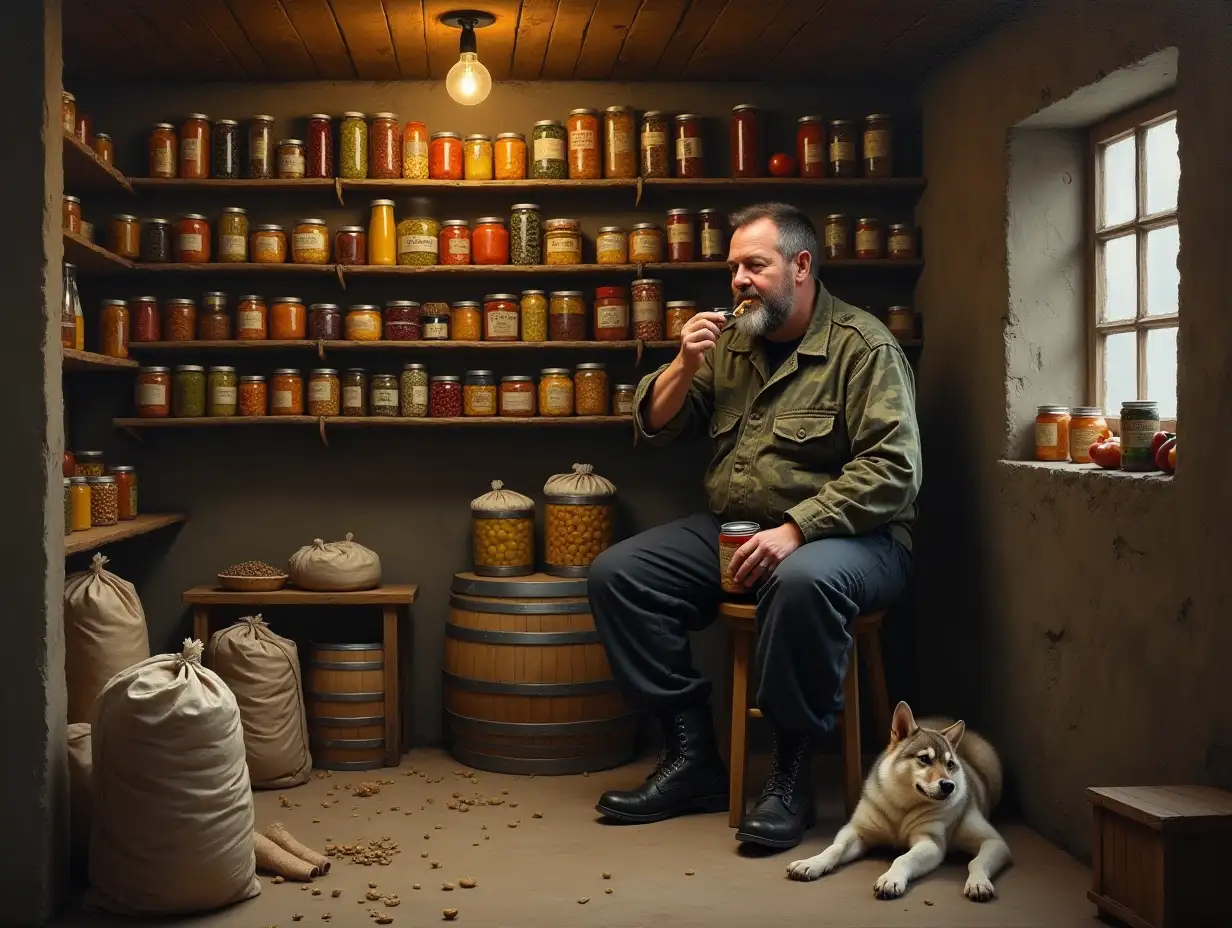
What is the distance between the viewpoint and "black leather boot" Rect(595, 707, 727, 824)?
11.0 ft

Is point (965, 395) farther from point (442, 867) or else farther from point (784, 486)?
point (442, 867)

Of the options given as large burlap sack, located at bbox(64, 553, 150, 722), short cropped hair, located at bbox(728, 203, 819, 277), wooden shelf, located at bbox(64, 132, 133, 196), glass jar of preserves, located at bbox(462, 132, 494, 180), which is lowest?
large burlap sack, located at bbox(64, 553, 150, 722)

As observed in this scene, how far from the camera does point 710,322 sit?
349 centimetres

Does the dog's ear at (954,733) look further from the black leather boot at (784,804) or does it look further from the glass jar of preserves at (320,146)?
the glass jar of preserves at (320,146)

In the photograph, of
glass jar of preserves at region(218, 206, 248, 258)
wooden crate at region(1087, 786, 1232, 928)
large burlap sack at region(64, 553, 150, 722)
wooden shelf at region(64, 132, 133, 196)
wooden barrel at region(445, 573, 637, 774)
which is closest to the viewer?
wooden crate at region(1087, 786, 1232, 928)

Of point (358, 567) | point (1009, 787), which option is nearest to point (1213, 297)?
point (1009, 787)

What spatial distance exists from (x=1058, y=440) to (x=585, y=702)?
1569 millimetres

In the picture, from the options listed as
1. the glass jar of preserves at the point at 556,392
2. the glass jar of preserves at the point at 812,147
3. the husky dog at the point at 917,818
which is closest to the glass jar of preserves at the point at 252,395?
the glass jar of preserves at the point at 556,392

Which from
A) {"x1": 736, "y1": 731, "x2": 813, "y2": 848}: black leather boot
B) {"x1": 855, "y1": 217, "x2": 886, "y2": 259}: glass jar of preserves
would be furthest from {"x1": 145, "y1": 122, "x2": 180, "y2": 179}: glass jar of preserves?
{"x1": 736, "y1": 731, "x2": 813, "y2": 848}: black leather boot

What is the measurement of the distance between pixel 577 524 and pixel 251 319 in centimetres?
123

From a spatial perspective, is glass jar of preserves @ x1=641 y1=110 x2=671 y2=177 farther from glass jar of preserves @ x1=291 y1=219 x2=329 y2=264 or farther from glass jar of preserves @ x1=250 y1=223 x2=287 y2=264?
glass jar of preserves @ x1=250 y1=223 x2=287 y2=264

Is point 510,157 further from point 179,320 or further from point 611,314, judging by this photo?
point 179,320

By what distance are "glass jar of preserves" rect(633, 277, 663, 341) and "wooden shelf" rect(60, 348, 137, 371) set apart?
159 cm

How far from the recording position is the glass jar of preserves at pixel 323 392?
159 inches
